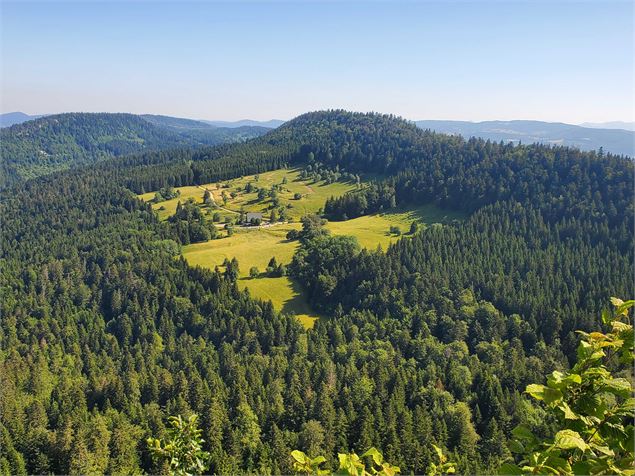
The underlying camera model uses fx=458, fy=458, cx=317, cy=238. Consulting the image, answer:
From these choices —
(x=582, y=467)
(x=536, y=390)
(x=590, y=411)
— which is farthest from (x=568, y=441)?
(x=590, y=411)

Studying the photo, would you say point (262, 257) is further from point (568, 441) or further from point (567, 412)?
point (568, 441)

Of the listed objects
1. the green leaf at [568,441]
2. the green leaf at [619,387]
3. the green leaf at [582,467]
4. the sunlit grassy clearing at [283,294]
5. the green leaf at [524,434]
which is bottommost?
the sunlit grassy clearing at [283,294]

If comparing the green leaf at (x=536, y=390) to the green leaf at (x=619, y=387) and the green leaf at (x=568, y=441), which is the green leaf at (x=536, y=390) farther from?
the green leaf at (x=619, y=387)

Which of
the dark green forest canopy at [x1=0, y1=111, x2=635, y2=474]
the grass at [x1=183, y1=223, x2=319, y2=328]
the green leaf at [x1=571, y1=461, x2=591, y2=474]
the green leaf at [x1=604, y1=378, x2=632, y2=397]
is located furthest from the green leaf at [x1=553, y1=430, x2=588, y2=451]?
the grass at [x1=183, y1=223, x2=319, y2=328]

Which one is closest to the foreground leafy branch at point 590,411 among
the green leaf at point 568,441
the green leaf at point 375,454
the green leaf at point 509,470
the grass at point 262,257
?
the green leaf at point 509,470

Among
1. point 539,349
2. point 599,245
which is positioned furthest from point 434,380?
point 599,245

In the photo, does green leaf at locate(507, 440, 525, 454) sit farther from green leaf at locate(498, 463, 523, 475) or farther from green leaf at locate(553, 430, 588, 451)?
green leaf at locate(553, 430, 588, 451)

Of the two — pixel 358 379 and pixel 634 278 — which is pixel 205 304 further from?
pixel 634 278

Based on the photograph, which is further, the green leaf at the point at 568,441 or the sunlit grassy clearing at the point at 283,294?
the sunlit grassy clearing at the point at 283,294

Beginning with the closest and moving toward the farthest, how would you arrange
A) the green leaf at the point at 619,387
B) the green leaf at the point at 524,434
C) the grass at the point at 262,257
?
the green leaf at the point at 619,387
the green leaf at the point at 524,434
the grass at the point at 262,257

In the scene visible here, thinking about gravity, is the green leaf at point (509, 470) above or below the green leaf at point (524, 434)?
below
